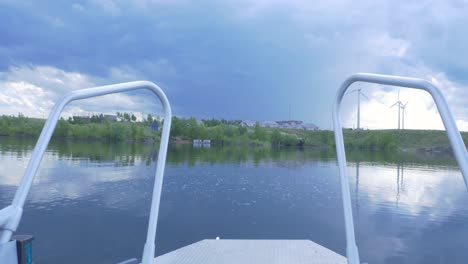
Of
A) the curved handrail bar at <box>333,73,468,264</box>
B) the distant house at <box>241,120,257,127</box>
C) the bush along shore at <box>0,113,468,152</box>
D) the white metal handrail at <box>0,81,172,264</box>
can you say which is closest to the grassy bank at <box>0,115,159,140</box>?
the bush along shore at <box>0,113,468,152</box>

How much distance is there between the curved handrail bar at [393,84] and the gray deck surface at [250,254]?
1.76 m

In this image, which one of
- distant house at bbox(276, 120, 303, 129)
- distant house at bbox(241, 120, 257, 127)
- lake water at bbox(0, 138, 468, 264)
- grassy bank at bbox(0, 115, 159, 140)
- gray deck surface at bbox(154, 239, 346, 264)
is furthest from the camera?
distant house at bbox(276, 120, 303, 129)

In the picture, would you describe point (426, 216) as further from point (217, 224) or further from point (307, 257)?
point (307, 257)

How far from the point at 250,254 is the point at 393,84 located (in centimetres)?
286

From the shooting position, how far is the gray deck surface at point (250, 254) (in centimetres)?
431

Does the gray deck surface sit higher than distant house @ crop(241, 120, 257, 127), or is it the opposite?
distant house @ crop(241, 120, 257, 127)

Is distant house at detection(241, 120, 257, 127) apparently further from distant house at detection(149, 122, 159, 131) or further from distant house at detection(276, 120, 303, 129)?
distant house at detection(149, 122, 159, 131)

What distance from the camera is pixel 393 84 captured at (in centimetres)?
235

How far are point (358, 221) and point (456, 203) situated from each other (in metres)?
7.94

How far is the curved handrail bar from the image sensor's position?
2.05 metres

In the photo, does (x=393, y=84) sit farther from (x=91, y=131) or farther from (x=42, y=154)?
(x=91, y=131)

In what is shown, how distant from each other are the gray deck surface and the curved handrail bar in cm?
176

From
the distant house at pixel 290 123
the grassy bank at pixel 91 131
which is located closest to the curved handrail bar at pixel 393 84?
the grassy bank at pixel 91 131

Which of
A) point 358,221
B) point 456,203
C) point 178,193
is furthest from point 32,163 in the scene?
point 456,203
